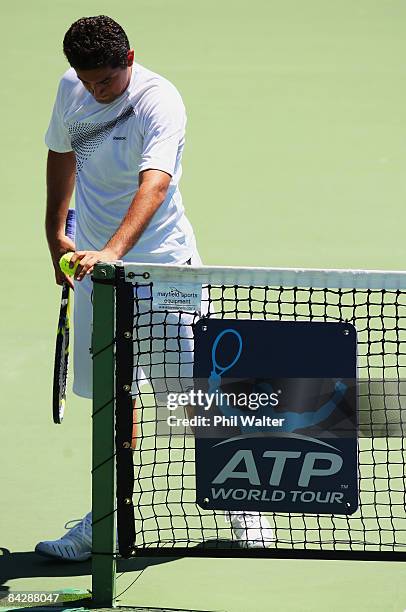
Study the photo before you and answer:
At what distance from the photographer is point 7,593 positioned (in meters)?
4.87

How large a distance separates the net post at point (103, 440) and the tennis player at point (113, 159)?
412 mm

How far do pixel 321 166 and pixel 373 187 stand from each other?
0.57m

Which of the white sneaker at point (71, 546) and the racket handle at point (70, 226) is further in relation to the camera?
the racket handle at point (70, 226)

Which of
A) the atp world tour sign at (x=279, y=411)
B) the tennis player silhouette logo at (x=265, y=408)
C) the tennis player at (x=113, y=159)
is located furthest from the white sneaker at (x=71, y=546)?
the tennis player silhouette logo at (x=265, y=408)

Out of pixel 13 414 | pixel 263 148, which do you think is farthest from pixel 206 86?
pixel 13 414

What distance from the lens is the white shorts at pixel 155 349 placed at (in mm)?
4934

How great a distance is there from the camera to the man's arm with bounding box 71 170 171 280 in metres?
4.60

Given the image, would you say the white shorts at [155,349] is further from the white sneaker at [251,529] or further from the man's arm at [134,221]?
the white sneaker at [251,529]

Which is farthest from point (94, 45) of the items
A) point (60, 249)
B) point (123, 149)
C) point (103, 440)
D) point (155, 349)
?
point (103, 440)

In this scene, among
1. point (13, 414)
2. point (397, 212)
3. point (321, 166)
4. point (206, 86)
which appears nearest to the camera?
point (13, 414)

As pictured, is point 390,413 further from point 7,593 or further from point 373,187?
point 373,187

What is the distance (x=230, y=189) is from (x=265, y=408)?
548 cm

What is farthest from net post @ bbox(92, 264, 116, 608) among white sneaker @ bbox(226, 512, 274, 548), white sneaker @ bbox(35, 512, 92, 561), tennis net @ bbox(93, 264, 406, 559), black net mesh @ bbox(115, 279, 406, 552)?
white sneaker @ bbox(226, 512, 274, 548)

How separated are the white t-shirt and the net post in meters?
0.68
